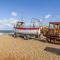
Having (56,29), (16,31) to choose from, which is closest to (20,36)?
(16,31)

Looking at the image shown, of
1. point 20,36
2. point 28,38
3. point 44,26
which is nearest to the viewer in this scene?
point 28,38

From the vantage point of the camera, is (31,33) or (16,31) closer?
(31,33)

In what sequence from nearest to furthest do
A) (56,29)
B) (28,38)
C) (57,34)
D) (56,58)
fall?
(56,58) → (57,34) → (56,29) → (28,38)

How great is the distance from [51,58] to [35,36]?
16854 mm

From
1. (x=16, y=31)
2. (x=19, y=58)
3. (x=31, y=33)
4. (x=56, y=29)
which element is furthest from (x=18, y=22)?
(x=19, y=58)

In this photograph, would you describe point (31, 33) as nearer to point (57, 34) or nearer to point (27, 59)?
point (57, 34)

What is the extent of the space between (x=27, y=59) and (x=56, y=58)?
7.49ft

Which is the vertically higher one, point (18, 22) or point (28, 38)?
point (18, 22)

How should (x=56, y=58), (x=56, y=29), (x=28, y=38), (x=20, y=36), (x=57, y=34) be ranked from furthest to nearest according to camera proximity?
(x=20, y=36) < (x=28, y=38) < (x=56, y=29) < (x=57, y=34) < (x=56, y=58)

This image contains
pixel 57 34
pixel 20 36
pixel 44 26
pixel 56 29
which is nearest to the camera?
pixel 57 34

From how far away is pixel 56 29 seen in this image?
1009 inches

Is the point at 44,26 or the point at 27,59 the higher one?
the point at 44,26

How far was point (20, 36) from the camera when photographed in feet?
109

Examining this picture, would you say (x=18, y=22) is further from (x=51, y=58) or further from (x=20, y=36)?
(x=51, y=58)
